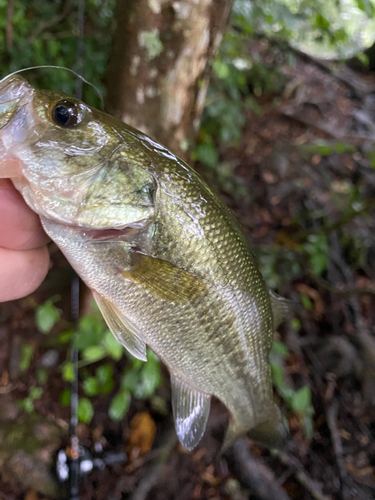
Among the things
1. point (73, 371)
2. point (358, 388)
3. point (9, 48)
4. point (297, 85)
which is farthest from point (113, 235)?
point (297, 85)

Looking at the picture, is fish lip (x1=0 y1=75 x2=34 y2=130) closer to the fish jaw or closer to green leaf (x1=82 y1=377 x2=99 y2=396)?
the fish jaw

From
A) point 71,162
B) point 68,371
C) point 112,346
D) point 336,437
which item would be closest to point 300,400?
point 336,437

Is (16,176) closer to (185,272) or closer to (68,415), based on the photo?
(185,272)

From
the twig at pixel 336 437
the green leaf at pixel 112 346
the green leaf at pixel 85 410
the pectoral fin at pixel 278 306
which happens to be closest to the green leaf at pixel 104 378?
the green leaf at pixel 85 410

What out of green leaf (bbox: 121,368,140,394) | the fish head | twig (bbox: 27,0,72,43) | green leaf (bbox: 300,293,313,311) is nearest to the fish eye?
the fish head

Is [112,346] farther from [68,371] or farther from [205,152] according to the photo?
[205,152]

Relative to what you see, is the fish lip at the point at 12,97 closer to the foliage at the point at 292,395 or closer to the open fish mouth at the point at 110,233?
the open fish mouth at the point at 110,233

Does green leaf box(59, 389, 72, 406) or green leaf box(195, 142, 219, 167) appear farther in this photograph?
green leaf box(195, 142, 219, 167)
